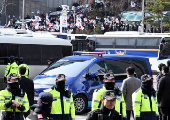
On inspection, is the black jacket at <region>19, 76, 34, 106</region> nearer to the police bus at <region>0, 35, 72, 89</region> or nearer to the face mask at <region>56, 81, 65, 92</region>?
the face mask at <region>56, 81, 65, 92</region>

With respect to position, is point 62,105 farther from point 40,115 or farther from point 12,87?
point 40,115

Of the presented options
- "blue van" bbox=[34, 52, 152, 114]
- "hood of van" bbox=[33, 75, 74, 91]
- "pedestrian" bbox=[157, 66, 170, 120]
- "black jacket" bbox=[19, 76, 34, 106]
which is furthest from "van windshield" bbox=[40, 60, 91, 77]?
"pedestrian" bbox=[157, 66, 170, 120]

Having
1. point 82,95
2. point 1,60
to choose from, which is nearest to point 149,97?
point 82,95

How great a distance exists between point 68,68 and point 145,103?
586 cm

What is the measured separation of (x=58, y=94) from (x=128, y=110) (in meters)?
2.94

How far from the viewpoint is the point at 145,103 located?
7.59 meters

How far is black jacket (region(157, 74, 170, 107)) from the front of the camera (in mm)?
9328

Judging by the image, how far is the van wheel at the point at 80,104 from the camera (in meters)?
12.9

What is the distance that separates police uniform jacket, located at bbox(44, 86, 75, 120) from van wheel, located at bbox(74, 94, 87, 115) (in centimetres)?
580

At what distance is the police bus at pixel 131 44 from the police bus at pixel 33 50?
1235 centimetres

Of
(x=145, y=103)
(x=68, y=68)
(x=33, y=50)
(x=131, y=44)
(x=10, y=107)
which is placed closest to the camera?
(x=10, y=107)

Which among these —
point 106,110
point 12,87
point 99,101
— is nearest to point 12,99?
point 12,87

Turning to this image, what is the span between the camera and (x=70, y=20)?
52.5 m

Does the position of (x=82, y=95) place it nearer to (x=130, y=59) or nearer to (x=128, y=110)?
(x=130, y=59)
